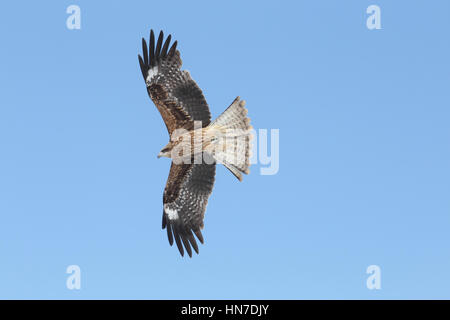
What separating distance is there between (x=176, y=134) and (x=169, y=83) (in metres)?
0.94

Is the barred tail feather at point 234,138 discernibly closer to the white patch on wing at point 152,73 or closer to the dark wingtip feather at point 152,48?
the white patch on wing at point 152,73

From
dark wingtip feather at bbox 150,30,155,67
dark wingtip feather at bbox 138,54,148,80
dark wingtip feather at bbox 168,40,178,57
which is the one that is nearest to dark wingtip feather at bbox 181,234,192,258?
dark wingtip feather at bbox 138,54,148,80

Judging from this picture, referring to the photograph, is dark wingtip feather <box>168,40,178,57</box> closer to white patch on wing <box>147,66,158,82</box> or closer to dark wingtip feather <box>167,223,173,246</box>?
white patch on wing <box>147,66,158,82</box>

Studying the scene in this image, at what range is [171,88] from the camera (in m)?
11.8

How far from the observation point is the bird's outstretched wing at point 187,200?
1210 centimetres

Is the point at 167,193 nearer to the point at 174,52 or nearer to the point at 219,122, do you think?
the point at 219,122

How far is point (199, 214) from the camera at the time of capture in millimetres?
12211

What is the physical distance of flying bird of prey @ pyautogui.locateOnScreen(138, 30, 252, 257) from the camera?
1164 cm

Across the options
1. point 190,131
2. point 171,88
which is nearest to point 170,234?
point 190,131

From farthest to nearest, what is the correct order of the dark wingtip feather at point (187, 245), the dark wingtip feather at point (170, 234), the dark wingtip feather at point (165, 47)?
the dark wingtip feather at point (170, 234) < the dark wingtip feather at point (187, 245) < the dark wingtip feather at point (165, 47)

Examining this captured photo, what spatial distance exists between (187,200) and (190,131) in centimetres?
139

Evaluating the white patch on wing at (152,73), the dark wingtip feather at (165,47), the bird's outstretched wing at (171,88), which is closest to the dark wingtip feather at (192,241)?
the bird's outstretched wing at (171,88)

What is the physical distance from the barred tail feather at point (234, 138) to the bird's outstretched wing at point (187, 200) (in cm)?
38
